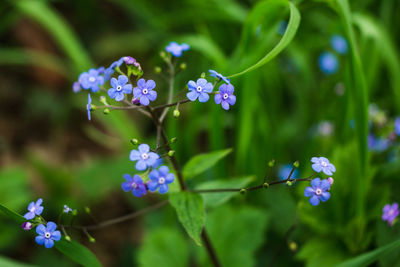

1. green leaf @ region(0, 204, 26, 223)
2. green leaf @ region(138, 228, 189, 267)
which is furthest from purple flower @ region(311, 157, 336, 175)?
green leaf @ region(138, 228, 189, 267)

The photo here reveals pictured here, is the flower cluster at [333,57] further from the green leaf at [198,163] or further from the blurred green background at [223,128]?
the green leaf at [198,163]

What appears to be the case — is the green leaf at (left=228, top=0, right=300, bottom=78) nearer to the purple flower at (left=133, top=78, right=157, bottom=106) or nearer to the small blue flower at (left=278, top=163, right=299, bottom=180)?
the purple flower at (left=133, top=78, right=157, bottom=106)

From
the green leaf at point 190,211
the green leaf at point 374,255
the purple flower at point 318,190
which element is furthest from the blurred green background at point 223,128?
the green leaf at point 190,211

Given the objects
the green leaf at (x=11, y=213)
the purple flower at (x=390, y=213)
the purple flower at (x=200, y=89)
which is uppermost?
the purple flower at (x=200, y=89)

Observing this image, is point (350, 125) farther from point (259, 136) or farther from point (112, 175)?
point (112, 175)

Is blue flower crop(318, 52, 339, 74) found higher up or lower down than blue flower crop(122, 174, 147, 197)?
higher up

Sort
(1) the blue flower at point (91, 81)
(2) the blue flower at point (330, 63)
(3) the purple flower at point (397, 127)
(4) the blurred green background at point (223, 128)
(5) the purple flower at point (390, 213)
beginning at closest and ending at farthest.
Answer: (1) the blue flower at point (91, 81) < (5) the purple flower at point (390, 213) < (4) the blurred green background at point (223, 128) < (3) the purple flower at point (397, 127) < (2) the blue flower at point (330, 63)

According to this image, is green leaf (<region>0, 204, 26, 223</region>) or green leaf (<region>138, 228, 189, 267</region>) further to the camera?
green leaf (<region>138, 228, 189, 267</region>)
